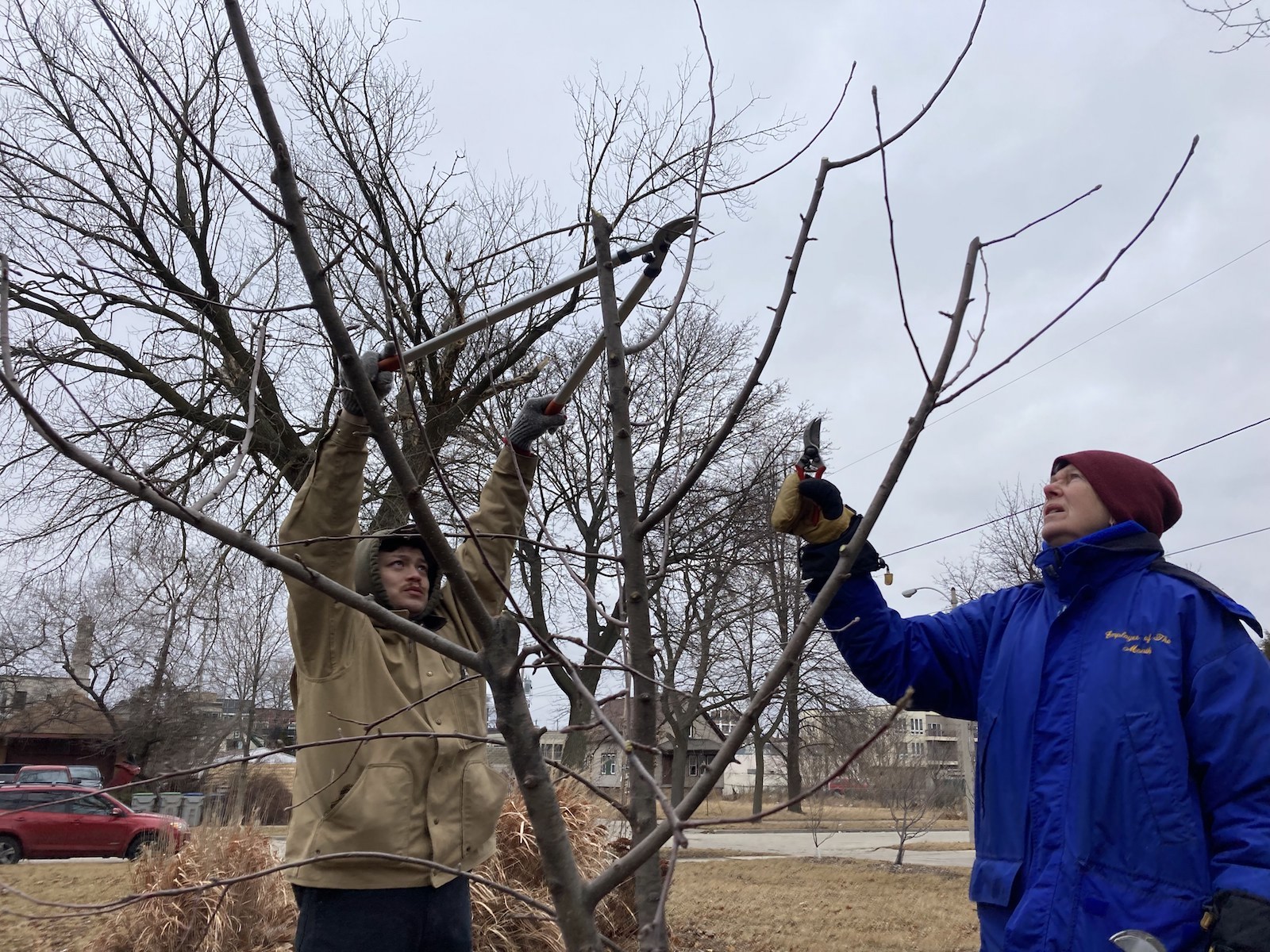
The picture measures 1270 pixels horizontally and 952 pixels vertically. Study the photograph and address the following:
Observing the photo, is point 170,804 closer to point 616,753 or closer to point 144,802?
point 144,802

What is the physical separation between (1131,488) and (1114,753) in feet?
1.96

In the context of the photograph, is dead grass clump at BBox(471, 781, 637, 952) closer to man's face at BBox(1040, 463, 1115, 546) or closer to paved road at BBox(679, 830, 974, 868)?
man's face at BBox(1040, 463, 1115, 546)

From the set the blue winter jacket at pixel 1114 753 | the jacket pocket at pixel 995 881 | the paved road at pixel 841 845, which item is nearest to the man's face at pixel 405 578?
the blue winter jacket at pixel 1114 753

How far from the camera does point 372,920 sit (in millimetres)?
2051

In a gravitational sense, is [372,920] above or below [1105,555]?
below

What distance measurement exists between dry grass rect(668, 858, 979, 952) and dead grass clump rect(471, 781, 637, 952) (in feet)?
2.06

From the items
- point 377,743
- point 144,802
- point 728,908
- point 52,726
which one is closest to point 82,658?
point 52,726

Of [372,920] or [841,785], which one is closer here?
[372,920]

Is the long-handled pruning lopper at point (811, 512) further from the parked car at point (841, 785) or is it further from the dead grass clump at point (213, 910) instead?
the dead grass clump at point (213, 910)

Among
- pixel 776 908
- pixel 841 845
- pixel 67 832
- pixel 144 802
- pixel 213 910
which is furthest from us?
pixel 144 802

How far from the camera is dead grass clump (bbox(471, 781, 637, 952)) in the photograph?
5051 mm

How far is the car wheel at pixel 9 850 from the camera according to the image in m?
13.7

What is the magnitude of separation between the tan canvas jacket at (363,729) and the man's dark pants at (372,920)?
0.04 meters

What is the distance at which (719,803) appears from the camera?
34938mm
